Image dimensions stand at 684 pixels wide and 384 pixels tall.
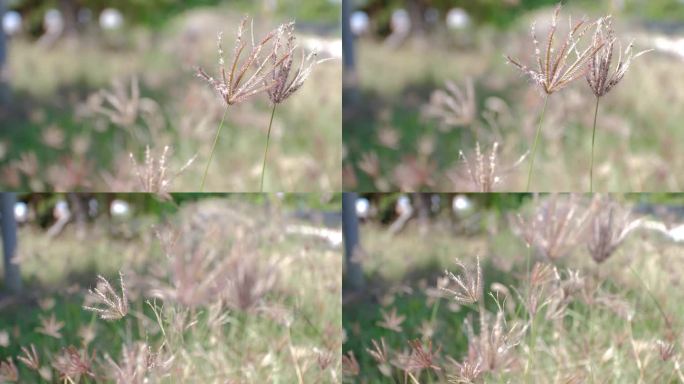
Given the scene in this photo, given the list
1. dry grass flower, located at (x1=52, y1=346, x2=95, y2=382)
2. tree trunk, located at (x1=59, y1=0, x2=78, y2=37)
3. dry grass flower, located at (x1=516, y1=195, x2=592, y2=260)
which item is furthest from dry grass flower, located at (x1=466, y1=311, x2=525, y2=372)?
tree trunk, located at (x1=59, y1=0, x2=78, y2=37)

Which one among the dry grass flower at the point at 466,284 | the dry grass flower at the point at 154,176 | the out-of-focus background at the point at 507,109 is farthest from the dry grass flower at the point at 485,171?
the dry grass flower at the point at 154,176

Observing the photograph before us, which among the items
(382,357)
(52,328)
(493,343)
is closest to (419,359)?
(382,357)

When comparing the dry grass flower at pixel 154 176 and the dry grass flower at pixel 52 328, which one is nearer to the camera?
the dry grass flower at pixel 154 176

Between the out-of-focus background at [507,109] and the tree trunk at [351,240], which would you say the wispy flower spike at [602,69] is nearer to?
the out-of-focus background at [507,109]

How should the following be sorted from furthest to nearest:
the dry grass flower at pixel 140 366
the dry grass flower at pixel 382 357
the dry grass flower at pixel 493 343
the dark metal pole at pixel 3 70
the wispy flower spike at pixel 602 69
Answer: the dark metal pole at pixel 3 70 < the dry grass flower at pixel 382 357 < the dry grass flower at pixel 140 366 < the dry grass flower at pixel 493 343 < the wispy flower spike at pixel 602 69

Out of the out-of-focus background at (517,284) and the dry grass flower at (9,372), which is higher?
the out-of-focus background at (517,284)

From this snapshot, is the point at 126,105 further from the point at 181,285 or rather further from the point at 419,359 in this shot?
the point at 419,359

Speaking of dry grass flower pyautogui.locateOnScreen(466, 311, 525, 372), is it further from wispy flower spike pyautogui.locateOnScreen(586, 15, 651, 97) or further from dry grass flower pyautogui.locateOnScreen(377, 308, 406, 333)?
wispy flower spike pyautogui.locateOnScreen(586, 15, 651, 97)

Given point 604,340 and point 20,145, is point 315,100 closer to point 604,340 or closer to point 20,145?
point 20,145
